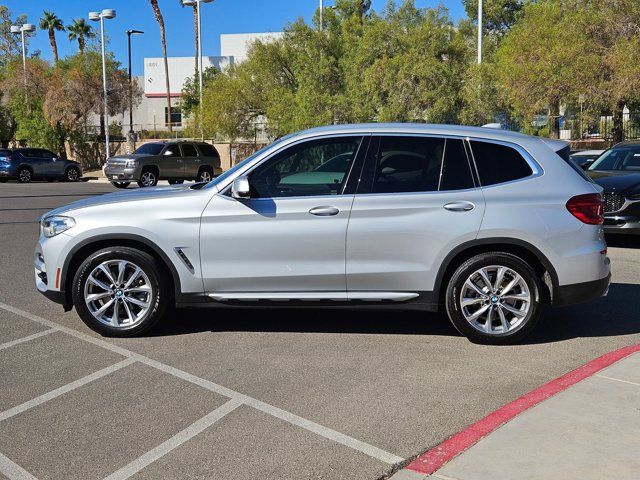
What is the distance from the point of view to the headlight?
6599 mm

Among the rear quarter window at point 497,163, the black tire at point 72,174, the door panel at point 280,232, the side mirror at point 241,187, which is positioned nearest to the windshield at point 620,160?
the rear quarter window at point 497,163

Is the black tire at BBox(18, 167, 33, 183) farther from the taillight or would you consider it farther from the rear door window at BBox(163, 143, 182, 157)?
the taillight

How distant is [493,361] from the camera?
19.7 feet

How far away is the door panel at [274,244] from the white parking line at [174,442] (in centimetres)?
152

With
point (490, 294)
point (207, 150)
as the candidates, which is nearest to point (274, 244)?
point (490, 294)

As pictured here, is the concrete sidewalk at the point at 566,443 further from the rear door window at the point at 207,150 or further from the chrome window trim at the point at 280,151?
the rear door window at the point at 207,150

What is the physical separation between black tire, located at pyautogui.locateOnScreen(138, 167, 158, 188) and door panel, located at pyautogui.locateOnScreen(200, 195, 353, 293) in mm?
21690

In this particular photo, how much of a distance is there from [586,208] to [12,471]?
15.4 feet

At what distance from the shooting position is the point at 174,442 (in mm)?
4414

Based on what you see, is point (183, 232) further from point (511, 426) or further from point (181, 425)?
point (511, 426)

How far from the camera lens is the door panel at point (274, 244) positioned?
248 inches

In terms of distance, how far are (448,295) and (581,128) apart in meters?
25.7

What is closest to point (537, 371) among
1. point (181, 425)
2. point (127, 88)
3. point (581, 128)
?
point (181, 425)

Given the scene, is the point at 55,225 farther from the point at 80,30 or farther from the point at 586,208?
the point at 80,30
